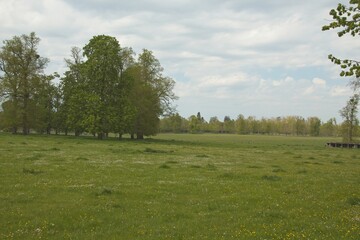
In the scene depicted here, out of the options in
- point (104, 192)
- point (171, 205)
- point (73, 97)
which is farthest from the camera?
point (73, 97)

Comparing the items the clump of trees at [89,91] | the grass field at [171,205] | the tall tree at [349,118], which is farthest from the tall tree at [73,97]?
the tall tree at [349,118]

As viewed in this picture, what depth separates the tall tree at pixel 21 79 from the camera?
72.6 meters

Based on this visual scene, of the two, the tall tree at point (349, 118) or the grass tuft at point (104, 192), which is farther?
the tall tree at point (349, 118)

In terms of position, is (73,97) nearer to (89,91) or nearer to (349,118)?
(89,91)

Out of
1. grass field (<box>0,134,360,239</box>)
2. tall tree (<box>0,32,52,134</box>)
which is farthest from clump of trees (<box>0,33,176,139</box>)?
grass field (<box>0,134,360,239</box>)

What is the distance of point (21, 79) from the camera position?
73.2 m

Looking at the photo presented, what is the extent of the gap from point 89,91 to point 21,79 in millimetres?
14901

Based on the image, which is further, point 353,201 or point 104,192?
point 104,192

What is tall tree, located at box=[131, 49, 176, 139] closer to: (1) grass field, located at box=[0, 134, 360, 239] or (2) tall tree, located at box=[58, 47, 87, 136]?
(2) tall tree, located at box=[58, 47, 87, 136]

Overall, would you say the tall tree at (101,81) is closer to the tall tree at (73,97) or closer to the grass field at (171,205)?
the tall tree at (73,97)

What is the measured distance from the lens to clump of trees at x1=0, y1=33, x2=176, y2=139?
68.9m

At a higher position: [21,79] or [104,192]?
[21,79]

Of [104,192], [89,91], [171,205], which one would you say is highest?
[89,91]

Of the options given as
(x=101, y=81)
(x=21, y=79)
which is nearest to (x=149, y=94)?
(x=101, y=81)
